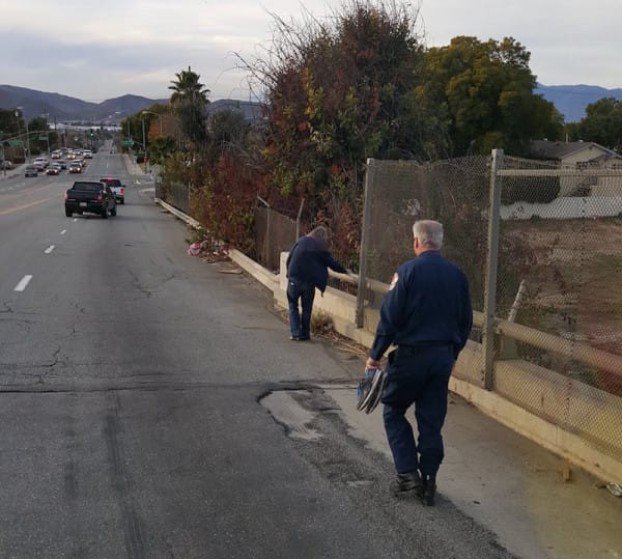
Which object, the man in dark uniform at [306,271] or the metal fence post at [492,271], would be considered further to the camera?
the man in dark uniform at [306,271]

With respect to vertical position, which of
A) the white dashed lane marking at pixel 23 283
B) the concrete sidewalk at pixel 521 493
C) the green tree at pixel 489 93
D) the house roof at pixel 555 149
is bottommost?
the white dashed lane marking at pixel 23 283

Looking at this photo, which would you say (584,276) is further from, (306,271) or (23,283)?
(23,283)

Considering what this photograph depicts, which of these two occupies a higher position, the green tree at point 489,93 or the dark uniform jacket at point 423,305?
the green tree at point 489,93

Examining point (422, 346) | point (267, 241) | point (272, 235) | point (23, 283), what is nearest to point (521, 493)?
point (422, 346)

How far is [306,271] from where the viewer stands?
9641 millimetres

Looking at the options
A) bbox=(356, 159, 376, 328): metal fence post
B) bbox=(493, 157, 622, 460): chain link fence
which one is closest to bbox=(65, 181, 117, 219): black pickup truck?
bbox=(356, 159, 376, 328): metal fence post

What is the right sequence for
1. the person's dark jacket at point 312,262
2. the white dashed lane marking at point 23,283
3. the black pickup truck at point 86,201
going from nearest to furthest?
the person's dark jacket at point 312,262, the white dashed lane marking at point 23,283, the black pickup truck at point 86,201

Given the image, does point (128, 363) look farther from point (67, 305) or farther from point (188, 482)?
point (67, 305)

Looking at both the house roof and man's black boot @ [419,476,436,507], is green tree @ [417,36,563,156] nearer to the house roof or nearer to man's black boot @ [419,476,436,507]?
the house roof

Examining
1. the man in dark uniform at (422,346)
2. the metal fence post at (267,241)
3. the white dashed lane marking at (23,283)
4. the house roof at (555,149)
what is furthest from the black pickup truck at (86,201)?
the house roof at (555,149)

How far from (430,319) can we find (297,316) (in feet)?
17.3

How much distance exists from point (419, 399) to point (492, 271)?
6.68 feet

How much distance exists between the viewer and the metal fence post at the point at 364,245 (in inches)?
358

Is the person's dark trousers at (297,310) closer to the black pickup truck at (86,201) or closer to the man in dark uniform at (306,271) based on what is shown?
the man in dark uniform at (306,271)
